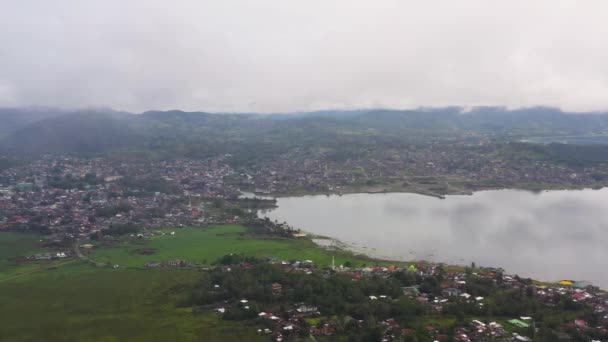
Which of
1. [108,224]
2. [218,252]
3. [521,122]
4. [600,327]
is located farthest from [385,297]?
[521,122]

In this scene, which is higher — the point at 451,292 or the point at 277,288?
the point at 451,292

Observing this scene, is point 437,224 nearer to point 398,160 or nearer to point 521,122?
point 398,160

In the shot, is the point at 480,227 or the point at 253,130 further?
the point at 253,130

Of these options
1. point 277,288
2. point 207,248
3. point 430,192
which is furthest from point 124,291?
point 430,192

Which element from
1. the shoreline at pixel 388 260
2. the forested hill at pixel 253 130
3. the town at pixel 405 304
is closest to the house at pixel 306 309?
the town at pixel 405 304

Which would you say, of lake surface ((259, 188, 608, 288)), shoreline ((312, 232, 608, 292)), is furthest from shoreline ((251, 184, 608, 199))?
shoreline ((312, 232, 608, 292))

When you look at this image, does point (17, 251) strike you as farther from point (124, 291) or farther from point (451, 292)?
point (451, 292)

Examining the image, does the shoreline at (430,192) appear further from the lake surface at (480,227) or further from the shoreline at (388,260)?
the shoreline at (388,260)

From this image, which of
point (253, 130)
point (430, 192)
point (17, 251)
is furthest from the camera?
point (253, 130)
